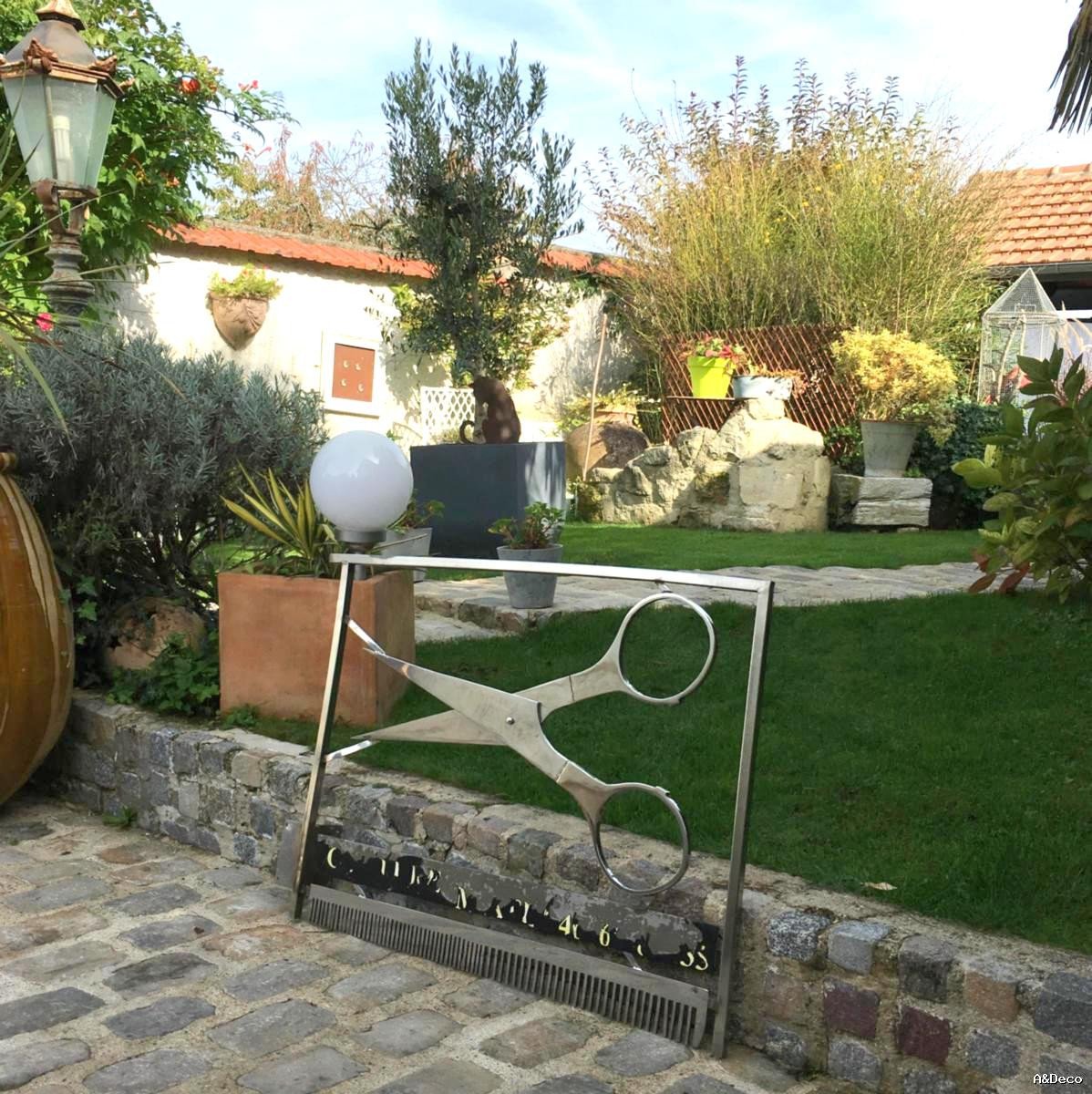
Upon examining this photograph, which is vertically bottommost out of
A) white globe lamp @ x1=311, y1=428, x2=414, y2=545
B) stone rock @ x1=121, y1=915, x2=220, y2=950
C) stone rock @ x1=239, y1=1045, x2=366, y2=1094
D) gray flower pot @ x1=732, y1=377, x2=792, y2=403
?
stone rock @ x1=121, y1=915, x2=220, y2=950

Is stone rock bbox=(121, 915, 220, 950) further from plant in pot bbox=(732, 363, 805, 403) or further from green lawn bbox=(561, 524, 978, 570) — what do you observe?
plant in pot bbox=(732, 363, 805, 403)

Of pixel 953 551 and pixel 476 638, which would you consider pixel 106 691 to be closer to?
pixel 476 638

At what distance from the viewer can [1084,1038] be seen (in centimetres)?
186

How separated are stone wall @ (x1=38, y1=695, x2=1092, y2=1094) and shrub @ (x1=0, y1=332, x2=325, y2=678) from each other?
51.2 inches

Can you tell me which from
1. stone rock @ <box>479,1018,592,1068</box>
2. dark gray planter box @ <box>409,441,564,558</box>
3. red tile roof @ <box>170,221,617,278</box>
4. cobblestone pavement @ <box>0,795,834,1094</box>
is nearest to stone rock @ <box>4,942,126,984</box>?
cobblestone pavement @ <box>0,795,834,1094</box>

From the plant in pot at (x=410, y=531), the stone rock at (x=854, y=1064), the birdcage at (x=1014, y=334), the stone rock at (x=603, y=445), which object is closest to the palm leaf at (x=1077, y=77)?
the plant in pot at (x=410, y=531)

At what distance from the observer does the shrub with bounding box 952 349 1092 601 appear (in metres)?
4.14

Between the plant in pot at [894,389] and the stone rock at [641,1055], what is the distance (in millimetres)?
7564

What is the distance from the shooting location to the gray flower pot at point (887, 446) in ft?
30.2

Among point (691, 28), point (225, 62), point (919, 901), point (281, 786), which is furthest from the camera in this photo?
point (225, 62)

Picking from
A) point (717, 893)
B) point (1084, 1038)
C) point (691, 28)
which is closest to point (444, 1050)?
point (717, 893)

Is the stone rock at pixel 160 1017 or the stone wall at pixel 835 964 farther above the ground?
the stone wall at pixel 835 964

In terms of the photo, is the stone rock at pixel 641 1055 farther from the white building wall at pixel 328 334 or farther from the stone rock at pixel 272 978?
the white building wall at pixel 328 334

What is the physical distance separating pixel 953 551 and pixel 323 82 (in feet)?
40.5
